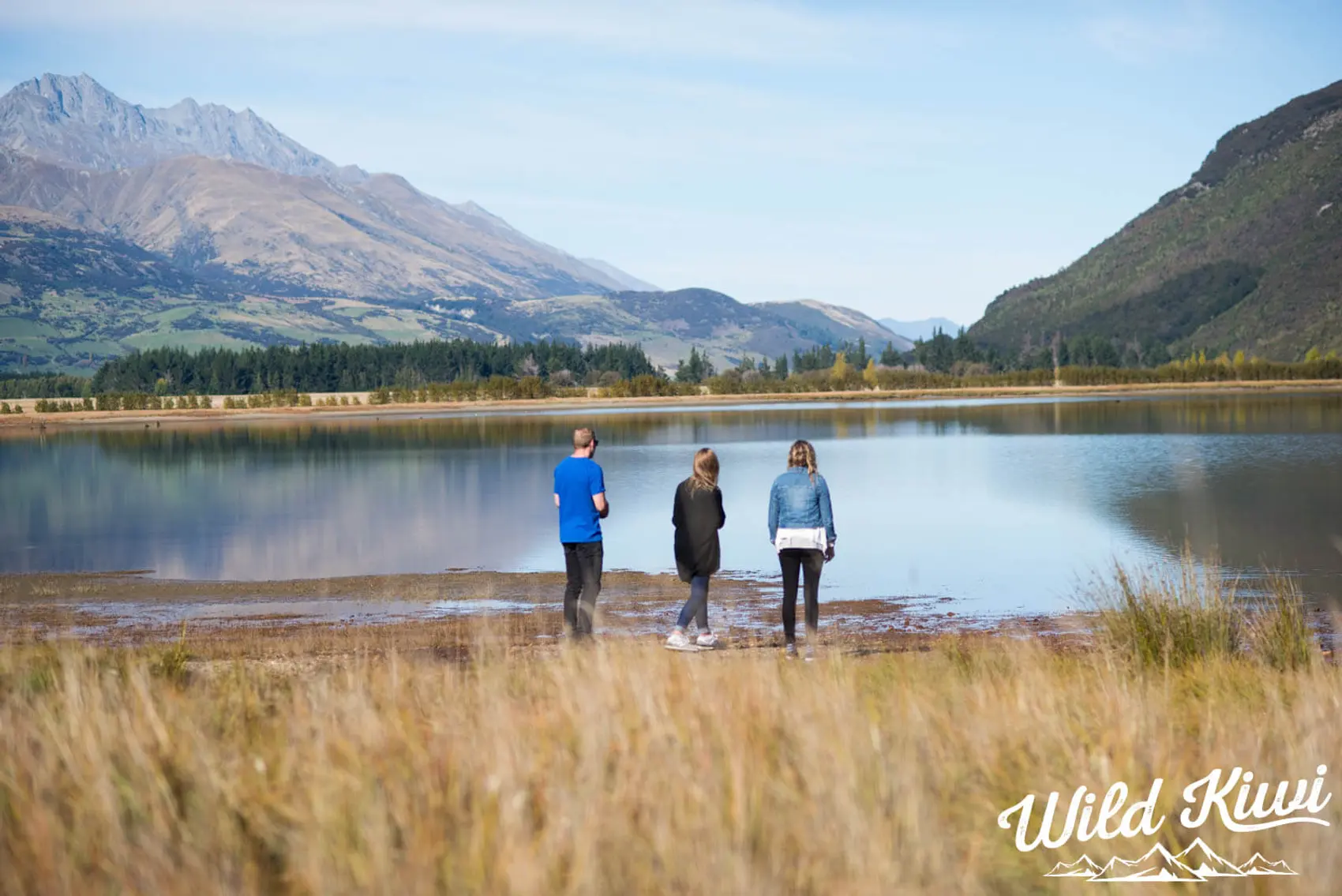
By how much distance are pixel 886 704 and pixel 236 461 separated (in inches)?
2268

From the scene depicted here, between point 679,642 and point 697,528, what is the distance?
115 centimetres

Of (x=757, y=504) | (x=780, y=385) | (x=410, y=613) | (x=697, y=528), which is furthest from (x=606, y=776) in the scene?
(x=780, y=385)

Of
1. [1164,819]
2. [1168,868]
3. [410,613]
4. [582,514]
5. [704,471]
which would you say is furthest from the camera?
[410,613]

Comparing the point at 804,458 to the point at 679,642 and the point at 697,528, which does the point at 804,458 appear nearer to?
the point at 697,528

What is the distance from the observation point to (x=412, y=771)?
515 centimetres

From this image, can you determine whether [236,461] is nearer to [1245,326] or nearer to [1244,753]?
[1244,753]

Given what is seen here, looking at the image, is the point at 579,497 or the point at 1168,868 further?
the point at 579,497

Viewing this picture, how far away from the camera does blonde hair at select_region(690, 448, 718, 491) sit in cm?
1295

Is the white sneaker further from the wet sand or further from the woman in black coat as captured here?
the wet sand

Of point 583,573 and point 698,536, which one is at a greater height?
point 698,536

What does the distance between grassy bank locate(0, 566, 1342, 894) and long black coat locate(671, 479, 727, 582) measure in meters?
5.52

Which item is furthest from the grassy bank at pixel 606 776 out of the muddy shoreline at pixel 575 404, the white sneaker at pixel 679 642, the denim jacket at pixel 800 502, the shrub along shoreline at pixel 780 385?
the shrub along shoreline at pixel 780 385

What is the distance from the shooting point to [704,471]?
13.0 meters

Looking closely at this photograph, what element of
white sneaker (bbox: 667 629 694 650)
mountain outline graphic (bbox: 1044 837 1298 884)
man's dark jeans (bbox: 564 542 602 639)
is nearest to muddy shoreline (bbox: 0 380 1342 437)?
man's dark jeans (bbox: 564 542 602 639)
